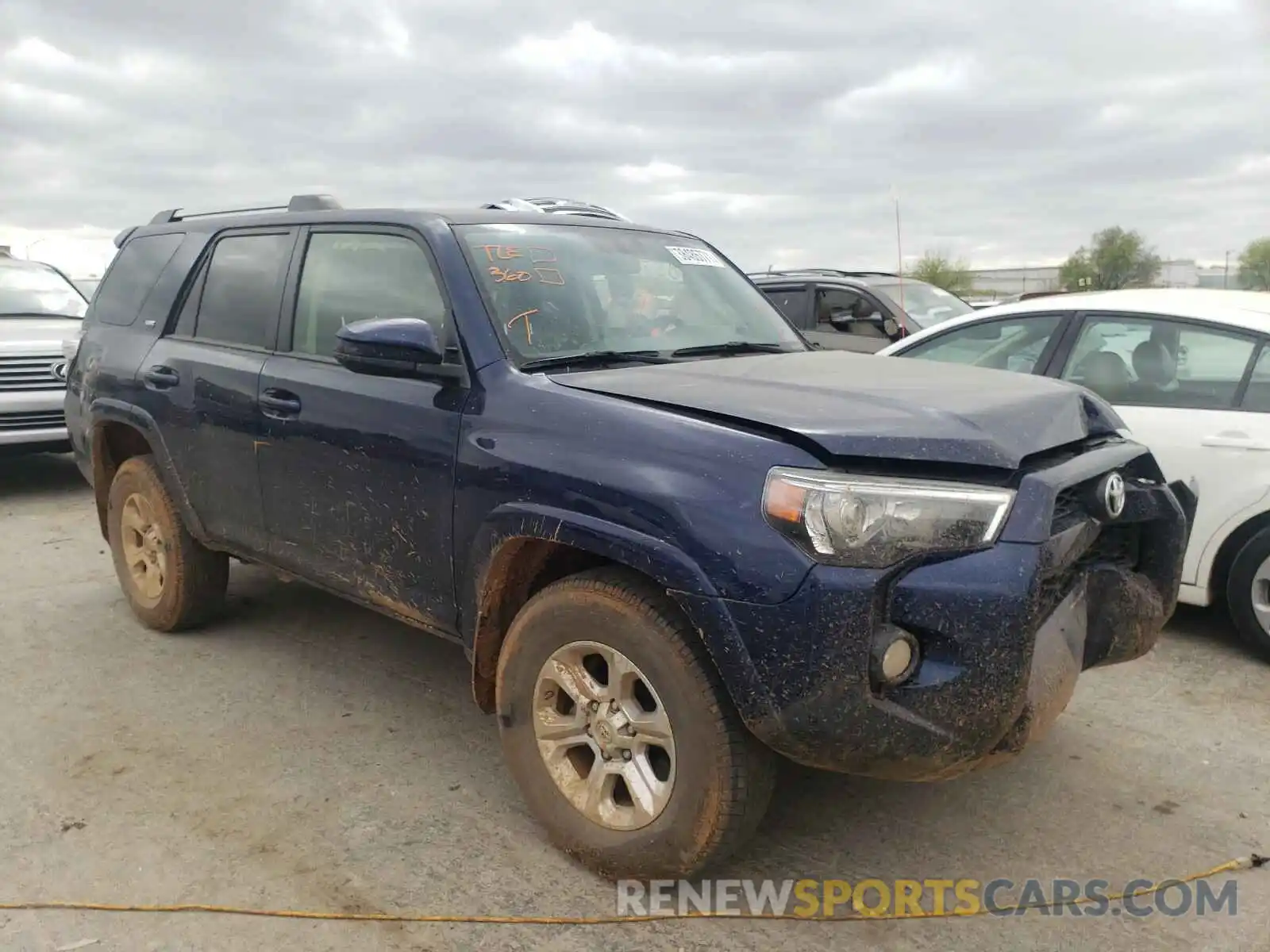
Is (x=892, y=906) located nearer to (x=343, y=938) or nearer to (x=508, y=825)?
(x=508, y=825)

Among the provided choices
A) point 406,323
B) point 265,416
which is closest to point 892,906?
point 406,323

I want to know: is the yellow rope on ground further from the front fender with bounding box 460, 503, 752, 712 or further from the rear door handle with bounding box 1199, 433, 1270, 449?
the rear door handle with bounding box 1199, 433, 1270, 449

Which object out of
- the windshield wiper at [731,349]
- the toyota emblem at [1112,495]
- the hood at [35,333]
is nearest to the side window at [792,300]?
the hood at [35,333]

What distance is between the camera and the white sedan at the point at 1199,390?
449cm

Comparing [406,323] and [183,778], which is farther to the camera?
[183,778]

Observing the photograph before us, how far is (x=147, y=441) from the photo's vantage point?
16.0 feet

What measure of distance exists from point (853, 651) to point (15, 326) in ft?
30.3

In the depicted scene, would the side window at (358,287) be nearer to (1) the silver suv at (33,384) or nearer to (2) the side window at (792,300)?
(1) the silver suv at (33,384)

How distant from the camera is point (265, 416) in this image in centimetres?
400

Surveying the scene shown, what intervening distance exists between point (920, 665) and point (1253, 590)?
280 centimetres

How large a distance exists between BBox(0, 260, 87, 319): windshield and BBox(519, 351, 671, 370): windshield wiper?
846 cm

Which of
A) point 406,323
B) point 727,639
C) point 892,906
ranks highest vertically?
point 406,323

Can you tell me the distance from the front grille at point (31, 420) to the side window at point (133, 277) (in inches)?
150

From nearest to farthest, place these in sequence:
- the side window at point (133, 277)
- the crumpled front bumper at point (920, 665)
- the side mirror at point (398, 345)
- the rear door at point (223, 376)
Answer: the crumpled front bumper at point (920, 665), the side mirror at point (398, 345), the rear door at point (223, 376), the side window at point (133, 277)
